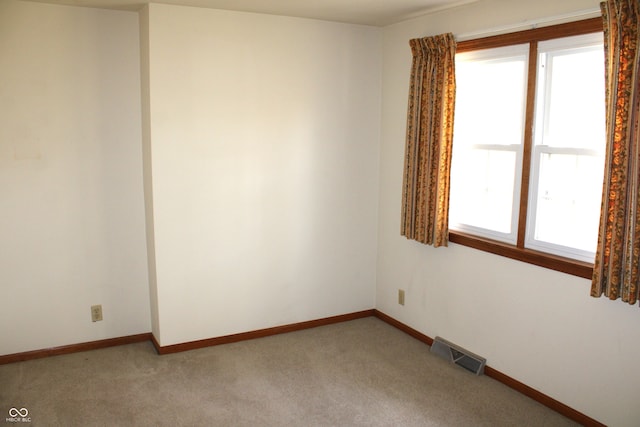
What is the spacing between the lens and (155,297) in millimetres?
3891

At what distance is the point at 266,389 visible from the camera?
133 inches

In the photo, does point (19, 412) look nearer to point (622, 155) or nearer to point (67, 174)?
point (67, 174)

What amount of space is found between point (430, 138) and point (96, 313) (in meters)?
2.80

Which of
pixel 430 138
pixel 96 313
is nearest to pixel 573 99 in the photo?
pixel 430 138

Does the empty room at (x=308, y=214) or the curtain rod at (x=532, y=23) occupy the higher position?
the curtain rod at (x=532, y=23)

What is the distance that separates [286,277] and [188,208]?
1.00 m

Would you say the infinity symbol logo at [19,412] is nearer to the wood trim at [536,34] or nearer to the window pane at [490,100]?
the window pane at [490,100]

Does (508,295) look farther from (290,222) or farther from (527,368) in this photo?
(290,222)

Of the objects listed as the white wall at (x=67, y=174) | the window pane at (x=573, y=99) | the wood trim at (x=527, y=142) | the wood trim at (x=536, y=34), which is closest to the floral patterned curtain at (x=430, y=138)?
the wood trim at (x=536, y=34)

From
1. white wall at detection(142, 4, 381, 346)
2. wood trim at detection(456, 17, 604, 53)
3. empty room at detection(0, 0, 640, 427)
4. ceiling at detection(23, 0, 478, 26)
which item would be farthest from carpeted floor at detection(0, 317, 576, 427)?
ceiling at detection(23, 0, 478, 26)

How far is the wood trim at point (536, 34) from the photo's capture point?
274 cm

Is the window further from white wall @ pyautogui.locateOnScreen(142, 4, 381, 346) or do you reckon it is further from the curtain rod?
white wall @ pyautogui.locateOnScreen(142, 4, 381, 346)

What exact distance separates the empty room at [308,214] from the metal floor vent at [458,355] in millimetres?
24


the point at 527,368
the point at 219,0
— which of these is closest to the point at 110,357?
the point at 219,0
